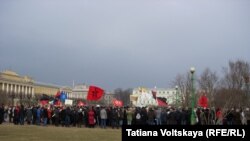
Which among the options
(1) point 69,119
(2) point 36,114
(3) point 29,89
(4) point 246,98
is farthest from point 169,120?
(3) point 29,89

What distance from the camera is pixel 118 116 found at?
105 feet

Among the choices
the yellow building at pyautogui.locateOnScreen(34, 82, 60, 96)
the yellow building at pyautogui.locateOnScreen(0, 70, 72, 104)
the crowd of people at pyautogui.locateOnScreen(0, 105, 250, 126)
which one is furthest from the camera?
the yellow building at pyautogui.locateOnScreen(34, 82, 60, 96)

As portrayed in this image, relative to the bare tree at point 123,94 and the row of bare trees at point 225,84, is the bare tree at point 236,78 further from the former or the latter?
the bare tree at point 123,94

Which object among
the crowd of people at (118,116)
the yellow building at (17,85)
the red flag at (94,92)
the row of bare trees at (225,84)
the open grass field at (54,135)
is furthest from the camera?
the yellow building at (17,85)

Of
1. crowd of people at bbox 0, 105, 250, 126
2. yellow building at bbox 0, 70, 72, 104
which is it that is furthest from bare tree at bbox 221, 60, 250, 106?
yellow building at bbox 0, 70, 72, 104

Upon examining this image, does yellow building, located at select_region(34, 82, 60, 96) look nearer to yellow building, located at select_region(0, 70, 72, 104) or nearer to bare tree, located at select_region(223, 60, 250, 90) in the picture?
yellow building, located at select_region(0, 70, 72, 104)

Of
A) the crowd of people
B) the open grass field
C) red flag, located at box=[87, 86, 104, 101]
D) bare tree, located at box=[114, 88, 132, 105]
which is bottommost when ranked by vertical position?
the open grass field

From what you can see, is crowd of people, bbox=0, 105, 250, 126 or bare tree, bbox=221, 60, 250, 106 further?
bare tree, bbox=221, 60, 250, 106

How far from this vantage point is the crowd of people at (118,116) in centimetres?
3047

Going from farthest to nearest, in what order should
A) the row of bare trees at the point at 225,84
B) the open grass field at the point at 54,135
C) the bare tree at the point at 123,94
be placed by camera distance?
1. the bare tree at the point at 123,94
2. the row of bare trees at the point at 225,84
3. the open grass field at the point at 54,135

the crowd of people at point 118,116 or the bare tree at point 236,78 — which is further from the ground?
the bare tree at point 236,78

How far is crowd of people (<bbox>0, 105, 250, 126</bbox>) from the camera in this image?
3047 centimetres

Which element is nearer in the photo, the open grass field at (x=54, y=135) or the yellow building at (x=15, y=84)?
the open grass field at (x=54, y=135)

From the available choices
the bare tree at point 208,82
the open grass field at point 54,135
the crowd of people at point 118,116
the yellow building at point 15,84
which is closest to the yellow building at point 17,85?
the yellow building at point 15,84
